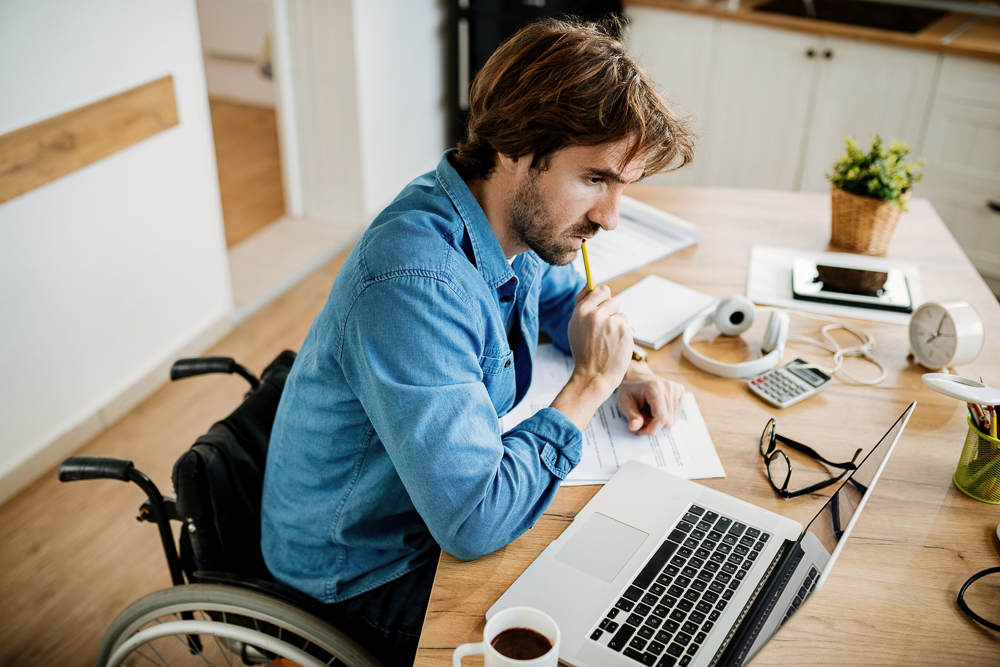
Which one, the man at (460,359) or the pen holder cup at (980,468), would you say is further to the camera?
the pen holder cup at (980,468)

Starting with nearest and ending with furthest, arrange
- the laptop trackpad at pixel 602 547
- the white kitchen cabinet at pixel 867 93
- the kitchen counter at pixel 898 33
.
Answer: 1. the laptop trackpad at pixel 602 547
2. the kitchen counter at pixel 898 33
3. the white kitchen cabinet at pixel 867 93

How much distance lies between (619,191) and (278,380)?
2.14ft

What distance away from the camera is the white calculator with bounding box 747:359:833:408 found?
126cm

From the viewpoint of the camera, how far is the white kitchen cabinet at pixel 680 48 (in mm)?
3379

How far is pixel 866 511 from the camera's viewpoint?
106 cm

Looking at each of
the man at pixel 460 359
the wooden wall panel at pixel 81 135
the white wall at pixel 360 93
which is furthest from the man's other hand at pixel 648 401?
the white wall at pixel 360 93

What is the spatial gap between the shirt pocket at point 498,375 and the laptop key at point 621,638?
1.21 feet

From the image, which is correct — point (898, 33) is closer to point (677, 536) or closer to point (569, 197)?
point (569, 197)

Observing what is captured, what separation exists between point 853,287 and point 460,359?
3.09 feet

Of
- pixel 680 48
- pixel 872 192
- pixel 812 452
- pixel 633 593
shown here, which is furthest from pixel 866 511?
pixel 680 48

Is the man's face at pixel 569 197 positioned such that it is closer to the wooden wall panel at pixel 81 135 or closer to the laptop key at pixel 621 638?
the laptop key at pixel 621 638

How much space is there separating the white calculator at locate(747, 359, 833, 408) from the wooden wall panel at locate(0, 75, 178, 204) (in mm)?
1745

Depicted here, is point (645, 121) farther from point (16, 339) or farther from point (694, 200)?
point (16, 339)

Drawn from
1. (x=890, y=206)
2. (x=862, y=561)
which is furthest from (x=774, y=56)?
(x=862, y=561)
